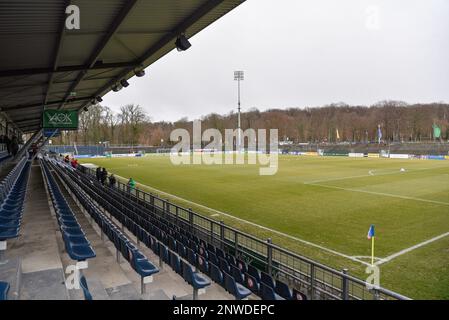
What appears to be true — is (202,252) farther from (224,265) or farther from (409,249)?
(409,249)

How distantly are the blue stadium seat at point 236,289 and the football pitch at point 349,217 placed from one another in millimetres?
5231

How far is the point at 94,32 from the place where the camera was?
9.02 m

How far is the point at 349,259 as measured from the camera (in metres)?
11.0

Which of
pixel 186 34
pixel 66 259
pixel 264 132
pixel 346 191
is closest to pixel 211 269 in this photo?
pixel 66 259

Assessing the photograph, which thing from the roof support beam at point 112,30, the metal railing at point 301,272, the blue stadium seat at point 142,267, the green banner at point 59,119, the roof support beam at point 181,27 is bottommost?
the metal railing at point 301,272

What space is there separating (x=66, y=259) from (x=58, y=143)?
9635 centimetres

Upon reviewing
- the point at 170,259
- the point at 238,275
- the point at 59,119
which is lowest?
the point at 238,275

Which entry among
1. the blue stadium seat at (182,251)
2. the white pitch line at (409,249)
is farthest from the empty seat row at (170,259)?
the white pitch line at (409,249)

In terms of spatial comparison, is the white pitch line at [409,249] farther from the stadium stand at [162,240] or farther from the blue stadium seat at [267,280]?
the stadium stand at [162,240]

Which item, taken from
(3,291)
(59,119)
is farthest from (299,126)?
(3,291)

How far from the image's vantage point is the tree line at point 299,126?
308 feet

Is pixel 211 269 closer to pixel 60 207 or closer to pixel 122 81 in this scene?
pixel 60 207

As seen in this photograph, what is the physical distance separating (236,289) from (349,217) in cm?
1272

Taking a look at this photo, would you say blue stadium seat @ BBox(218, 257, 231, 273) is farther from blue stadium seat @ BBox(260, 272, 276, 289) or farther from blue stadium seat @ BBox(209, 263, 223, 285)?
blue stadium seat @ BBox(260, 272, 276, 289)
